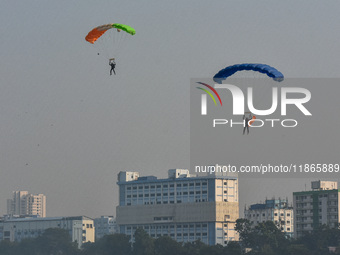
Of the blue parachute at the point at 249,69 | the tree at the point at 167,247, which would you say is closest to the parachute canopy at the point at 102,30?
the blue parachute at the point at 249,69

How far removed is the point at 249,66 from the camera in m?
85.7

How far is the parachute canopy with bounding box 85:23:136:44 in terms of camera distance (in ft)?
278

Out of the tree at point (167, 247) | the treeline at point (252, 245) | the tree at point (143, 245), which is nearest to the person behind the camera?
the treeline at point (252, 245)

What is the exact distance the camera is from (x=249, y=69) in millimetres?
85438

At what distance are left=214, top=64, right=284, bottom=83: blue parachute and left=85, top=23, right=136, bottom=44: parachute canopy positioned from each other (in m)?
9.84

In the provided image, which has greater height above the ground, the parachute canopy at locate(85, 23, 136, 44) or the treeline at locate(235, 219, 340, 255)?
the parachute canopy at locate(85, 23, 136, 44)

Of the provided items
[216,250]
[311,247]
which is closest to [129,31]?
[216,250]

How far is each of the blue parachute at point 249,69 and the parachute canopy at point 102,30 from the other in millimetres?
9845

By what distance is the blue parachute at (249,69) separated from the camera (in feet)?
270

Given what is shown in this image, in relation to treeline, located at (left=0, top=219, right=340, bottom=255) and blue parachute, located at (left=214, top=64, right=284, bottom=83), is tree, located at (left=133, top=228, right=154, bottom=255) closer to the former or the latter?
treeline, located at (left=0, top=219, right=340, bottom=255)

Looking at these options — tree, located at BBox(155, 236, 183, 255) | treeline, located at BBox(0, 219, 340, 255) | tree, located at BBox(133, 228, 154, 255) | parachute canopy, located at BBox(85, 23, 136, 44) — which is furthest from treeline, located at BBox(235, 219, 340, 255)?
parachute canopy, located at BBox(85, 23, 136, 44)

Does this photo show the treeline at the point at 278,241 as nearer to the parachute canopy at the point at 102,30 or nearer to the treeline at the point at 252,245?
the treeline at the point at 252,245

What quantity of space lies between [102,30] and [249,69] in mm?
14984

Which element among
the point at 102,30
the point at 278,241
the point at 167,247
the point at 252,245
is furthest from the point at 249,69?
the point at 252,245
